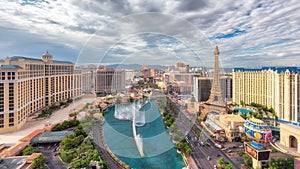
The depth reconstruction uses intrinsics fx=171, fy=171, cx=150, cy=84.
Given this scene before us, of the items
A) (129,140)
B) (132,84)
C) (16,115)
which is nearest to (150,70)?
(132,84)

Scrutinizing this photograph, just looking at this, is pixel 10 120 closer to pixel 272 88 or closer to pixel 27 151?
pixel 27 151

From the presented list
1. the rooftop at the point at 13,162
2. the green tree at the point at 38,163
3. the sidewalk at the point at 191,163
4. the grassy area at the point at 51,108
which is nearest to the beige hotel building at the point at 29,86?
the grassy area at the point at 51,108

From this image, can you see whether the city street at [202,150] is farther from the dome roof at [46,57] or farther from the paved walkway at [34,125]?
the dome roof at [46,57]

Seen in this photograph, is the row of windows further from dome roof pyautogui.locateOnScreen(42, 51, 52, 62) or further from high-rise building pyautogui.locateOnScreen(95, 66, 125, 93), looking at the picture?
dome roof pyautogui.locateOnScreen(42, 51, 52, 62)

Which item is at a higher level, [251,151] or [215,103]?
[215,103]

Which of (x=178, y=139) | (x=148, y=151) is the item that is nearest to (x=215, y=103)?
(x=178, y=139)

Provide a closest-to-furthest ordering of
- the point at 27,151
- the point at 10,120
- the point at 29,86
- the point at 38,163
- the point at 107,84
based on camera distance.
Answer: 1. the point at 38,163
2. the point at 27,151
3. the point at 107,84
4. the point at 10,120
5. the point at 29,86
